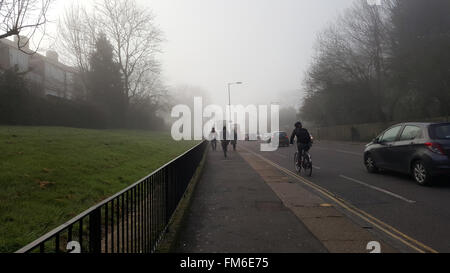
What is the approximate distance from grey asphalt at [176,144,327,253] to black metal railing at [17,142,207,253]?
534mm

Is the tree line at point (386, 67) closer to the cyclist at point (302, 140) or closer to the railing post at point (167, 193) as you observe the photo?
the cyclist at point (302, 140)

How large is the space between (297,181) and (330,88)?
34.0 m

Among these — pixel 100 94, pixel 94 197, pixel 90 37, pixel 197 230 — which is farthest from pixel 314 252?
pixel 90 37

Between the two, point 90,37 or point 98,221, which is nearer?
point 98,221

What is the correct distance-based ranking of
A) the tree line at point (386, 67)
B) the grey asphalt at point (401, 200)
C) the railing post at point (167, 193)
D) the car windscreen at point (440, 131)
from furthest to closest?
the tree line at point (386, 67), the car windscreen at point (440, 131), the railing post at point (167, 193), the grey asphalt at point (401, 200)

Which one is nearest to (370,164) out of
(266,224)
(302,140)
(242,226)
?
(302,140)

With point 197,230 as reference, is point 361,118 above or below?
above

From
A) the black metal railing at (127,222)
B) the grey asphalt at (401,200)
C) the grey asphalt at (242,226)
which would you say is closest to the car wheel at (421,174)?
the grey asphalt at (401,200)

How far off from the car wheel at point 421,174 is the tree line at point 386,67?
2212cm

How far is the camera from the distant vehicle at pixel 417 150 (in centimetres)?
790

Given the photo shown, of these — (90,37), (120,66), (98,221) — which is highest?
(90,37)

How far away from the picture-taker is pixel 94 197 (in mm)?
6891
